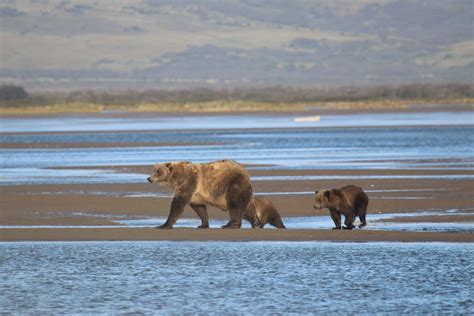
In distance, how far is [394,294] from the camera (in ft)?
39.5

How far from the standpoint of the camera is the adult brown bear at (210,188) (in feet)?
54.4

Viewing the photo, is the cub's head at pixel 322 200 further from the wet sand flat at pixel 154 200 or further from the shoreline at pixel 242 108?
the shoreline at pixel 242 108

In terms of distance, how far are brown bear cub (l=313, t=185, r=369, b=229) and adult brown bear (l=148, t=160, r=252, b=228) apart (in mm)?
1121

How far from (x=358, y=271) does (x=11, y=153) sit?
83.2 ft

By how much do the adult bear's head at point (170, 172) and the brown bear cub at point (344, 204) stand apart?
197cm

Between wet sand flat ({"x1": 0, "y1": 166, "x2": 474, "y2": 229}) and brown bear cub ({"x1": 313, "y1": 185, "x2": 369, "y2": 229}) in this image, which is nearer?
brown bear cub ({"x1": 313, "y1": 185, "x2": 369, "y2": 229})

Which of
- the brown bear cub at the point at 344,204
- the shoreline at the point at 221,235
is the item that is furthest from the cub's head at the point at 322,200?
the shoreline at the point at 221,235

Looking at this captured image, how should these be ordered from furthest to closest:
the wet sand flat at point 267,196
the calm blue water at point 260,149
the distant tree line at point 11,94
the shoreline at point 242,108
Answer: the distant tree line at point 11,94, the shoreline at point 242,108, the calm blue water at point 260,149, the wet sand flat at point 267,196

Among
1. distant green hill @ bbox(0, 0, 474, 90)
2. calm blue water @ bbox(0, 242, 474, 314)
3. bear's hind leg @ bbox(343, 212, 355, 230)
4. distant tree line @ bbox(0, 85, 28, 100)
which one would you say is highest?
distant green hill @ bbox(0, 0, 474, 90)

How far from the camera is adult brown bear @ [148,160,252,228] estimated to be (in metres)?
16.6

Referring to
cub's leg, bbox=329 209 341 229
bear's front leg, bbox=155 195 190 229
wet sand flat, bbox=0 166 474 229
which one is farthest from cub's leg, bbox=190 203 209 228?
cub's leg, bbox=329 209 341 229

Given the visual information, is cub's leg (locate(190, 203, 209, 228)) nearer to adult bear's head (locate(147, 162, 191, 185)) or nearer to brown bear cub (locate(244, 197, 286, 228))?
adult bear's head (locate(147, 162, 191, 185))

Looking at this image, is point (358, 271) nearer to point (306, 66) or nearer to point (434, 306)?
point (434, 306)

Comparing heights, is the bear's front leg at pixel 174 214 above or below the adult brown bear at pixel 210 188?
below
